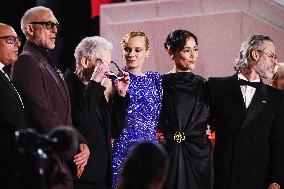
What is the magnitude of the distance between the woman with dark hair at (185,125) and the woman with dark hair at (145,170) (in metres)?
2.20

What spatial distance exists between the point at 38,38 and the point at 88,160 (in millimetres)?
951

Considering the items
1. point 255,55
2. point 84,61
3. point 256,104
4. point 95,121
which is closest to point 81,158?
point 95,121

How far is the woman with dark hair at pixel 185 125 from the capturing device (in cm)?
495

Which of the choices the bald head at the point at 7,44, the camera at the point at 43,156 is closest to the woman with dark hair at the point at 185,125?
the bald head at the point at 7,44

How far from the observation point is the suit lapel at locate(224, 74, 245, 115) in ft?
16.4

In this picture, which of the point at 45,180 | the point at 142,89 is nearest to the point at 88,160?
the point at 142,89

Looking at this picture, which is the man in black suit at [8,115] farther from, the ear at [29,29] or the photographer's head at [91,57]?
the photographer's head at [91,57]

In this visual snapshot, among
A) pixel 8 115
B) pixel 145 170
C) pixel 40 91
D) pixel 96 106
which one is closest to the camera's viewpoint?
pixel 145 170

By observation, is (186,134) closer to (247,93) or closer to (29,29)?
(247,93)

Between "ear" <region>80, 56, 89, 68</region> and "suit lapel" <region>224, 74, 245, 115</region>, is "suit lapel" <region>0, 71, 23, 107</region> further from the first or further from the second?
"suit lapel" <region>224, 74, 245, 115</region>

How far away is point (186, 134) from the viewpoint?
4953 mm

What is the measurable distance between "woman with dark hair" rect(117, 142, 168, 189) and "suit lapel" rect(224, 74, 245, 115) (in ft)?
7.56

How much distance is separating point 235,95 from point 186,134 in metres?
0.47

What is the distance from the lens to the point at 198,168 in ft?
16.4
